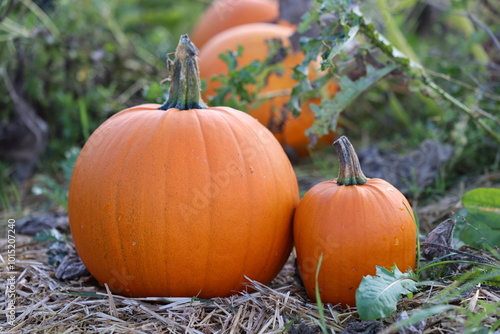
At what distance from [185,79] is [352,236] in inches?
36.9

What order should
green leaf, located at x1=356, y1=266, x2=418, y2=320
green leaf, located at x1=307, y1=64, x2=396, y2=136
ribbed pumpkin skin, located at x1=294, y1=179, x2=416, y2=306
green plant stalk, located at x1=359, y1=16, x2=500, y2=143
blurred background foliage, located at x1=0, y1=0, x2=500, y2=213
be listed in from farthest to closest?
blurred background foliage, located at x1=0, y1=0, x2=500, y2=213 < green leaf, located at x1=307, y1=64, x2=396, y2=136 < green plant stalk, located at x1=359, y1=16, x2=500, y2=143 < ribbed pumpkin skin, located at x1=294, y1=179, x2=416, y2=306 < green leaf, located at x1=356, y1=266, x2=418, y2=320

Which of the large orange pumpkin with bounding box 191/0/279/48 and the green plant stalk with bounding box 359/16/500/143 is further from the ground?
the large orange pumpkin with bounding box 191/0/279/48

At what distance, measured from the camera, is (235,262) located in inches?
77.4

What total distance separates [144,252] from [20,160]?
242 centimetres

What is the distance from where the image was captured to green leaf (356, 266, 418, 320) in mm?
1629

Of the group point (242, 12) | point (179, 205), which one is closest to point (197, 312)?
point (179, 205)

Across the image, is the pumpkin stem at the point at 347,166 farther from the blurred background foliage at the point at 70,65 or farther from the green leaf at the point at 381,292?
the blurred background foliage at the point at 70,65

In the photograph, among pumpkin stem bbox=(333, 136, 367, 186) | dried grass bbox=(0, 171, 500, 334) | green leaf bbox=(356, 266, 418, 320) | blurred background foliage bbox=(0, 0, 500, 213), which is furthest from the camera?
blurred background foliage bbox=(0, 0, 500, 213)

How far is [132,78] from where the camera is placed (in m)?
4.52

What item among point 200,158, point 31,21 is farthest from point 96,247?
point 31,21

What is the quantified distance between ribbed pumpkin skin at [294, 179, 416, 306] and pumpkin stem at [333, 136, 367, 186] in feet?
0.14

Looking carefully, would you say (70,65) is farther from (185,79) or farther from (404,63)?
(404,63)

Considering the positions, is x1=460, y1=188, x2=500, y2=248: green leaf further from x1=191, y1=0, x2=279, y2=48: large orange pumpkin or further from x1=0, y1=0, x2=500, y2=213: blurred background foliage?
x1=191, y1=0, x2=279, y2=48: large orange pumpkin

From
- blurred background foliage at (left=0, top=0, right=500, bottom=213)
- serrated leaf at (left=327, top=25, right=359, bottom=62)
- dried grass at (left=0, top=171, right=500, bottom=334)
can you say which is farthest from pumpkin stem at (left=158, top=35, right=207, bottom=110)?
blurred background foliage at (left=0, top=0, right=500, bottom=213)
